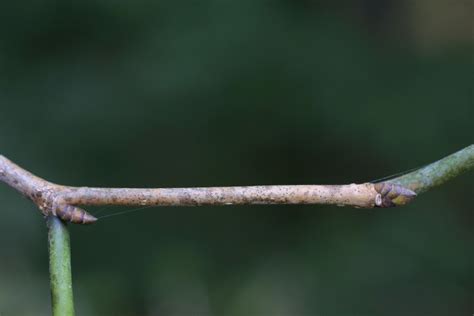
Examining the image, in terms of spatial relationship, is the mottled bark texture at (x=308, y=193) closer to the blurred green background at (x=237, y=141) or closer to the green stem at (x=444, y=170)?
the green stem at (x=444, y=170)

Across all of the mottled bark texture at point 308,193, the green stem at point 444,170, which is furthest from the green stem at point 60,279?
the green stem at point 444,170

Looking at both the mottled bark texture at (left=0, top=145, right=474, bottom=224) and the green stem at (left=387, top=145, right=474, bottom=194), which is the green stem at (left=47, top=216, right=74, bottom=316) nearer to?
the mottled bark texture at (left=0, top=145, right=474, bottom=224)

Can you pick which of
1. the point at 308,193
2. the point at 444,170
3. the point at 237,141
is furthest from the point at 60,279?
the point at 237,141

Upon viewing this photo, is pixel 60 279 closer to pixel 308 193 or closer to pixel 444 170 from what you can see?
pixel 308 193

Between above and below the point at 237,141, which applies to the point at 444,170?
below

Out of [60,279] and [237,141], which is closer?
[60,279]

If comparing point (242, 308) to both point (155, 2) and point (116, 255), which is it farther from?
point (155, 2)
